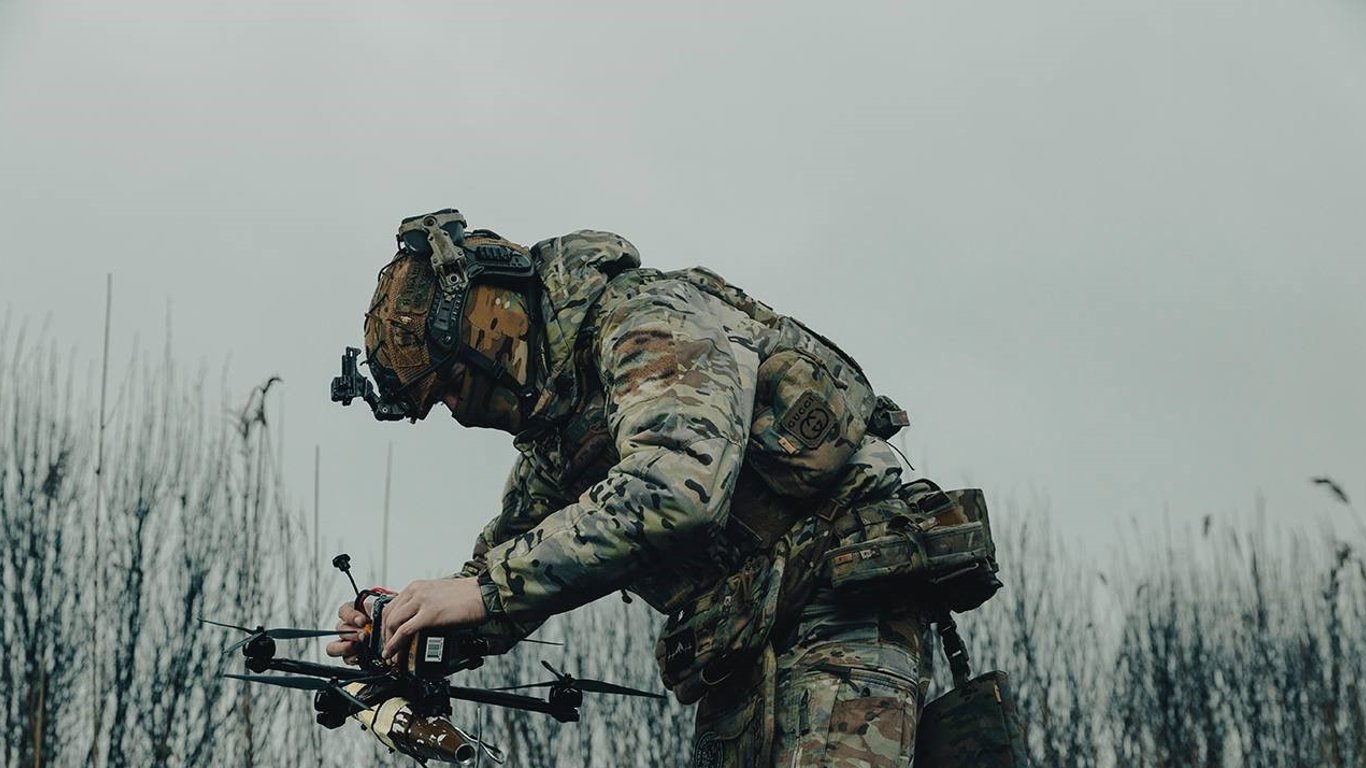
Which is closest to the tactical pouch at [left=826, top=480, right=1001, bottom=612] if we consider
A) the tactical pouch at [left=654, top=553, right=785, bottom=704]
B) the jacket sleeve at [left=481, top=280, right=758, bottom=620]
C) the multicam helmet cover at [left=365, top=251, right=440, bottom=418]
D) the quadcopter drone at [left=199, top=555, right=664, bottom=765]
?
the tactical pouch at [left=654, top=553, right=785, bottom=704]

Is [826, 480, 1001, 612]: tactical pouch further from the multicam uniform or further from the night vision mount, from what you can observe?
Answer: the night vision mount

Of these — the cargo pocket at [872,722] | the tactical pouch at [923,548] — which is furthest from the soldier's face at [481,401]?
the cargo pocket at [872,722]

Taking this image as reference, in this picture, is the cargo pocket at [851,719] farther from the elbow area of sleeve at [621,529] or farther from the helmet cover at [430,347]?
the helmet cover at [430,347]

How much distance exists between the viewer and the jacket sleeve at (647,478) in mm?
2922

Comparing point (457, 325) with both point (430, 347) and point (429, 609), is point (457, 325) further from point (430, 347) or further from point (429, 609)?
point (429, 609)

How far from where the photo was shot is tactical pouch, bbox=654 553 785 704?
10.9ft

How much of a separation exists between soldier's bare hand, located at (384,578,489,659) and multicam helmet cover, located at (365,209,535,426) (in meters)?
0.58

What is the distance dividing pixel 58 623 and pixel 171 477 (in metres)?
1.27

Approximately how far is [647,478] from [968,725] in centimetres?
100

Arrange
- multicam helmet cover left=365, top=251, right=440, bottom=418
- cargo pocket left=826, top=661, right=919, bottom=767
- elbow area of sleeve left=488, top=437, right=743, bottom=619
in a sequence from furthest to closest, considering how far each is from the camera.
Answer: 1. multicam helmet cover left=365, top=251, right=440, bottom=418
2. cargo pocket left=826, top=661, right=919, bottom=767
3. elbow area of sleeve left=488, top=437, right=743, bottom=619

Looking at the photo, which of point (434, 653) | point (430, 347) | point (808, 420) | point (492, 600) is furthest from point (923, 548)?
point (430, 347)

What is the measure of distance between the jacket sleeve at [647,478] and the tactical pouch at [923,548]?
0.39 metres

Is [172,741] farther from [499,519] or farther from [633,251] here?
[633,251]

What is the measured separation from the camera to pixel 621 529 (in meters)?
2.94
